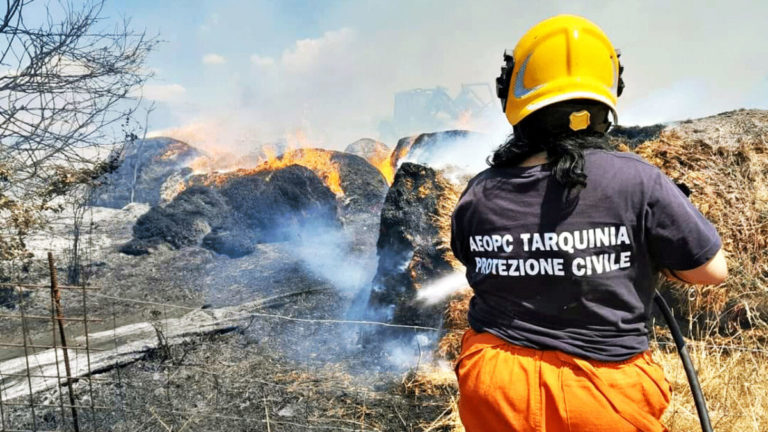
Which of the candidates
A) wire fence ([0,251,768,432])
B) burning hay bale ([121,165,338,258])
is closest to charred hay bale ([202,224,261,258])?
burning hay bale ([121,165,338,258])

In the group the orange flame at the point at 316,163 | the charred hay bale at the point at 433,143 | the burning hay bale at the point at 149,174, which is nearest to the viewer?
the charred hay bale at the point at 433,143

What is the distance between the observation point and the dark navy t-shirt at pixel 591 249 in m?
1.26

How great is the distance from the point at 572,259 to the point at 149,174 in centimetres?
2213

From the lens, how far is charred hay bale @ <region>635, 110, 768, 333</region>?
3854mm

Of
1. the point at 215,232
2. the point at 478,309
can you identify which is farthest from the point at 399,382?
the point at 215,232

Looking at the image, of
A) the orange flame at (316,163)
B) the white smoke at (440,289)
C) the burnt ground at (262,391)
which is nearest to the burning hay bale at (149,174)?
the orange flame at (316,163)

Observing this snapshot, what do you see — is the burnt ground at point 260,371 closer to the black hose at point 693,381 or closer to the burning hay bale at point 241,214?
the burning hay bale at point 241,214

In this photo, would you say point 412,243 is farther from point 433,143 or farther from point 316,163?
point 316,163

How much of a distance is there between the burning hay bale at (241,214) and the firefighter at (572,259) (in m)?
10.2

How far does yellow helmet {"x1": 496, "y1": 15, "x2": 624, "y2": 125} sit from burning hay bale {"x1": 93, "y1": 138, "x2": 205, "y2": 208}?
1921 cm

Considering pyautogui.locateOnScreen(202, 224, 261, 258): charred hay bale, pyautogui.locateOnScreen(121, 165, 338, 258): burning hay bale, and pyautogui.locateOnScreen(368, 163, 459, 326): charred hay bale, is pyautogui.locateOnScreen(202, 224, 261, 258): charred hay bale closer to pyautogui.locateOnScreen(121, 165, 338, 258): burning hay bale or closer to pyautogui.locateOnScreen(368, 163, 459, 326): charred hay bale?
pyautogui.locateOnScreen(121, 165, 338, 258): burning hay bale

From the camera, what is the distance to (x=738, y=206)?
4160 mm

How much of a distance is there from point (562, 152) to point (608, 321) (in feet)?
1.64

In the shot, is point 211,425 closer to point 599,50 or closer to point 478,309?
point 478,309
